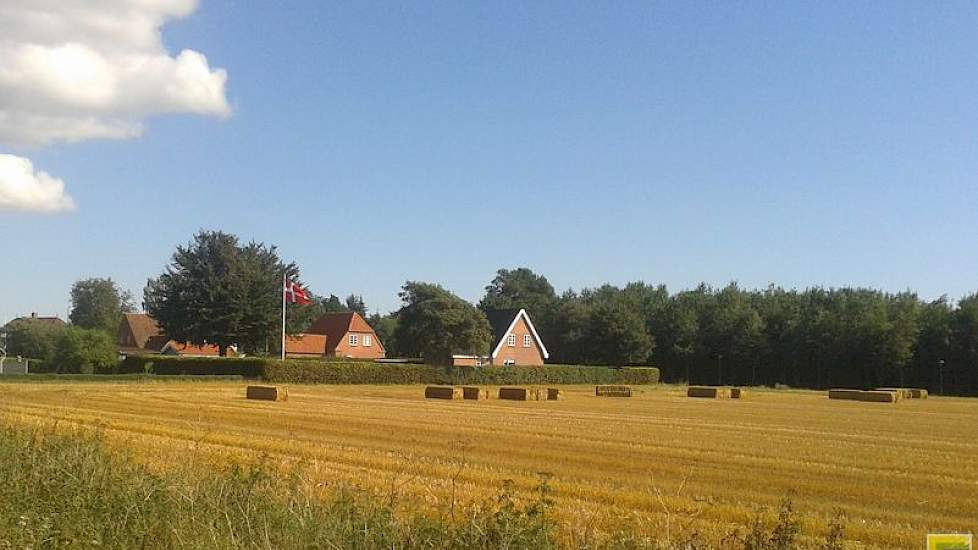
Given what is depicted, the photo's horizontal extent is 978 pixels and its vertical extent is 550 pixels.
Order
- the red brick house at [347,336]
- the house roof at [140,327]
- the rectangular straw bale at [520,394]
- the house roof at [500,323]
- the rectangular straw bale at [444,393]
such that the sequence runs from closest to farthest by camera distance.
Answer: the rectangular straw bale at [444,393] < the rectangular straw bale at [520,394] < the house roof at [500,323] < the red brick house at [347,336] < the house roof at [140,327]

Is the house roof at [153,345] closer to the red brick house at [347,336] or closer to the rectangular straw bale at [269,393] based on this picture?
the red brick house at [347,336]

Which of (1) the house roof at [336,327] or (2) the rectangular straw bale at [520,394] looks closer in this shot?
(2) the rectangular straw bale at [520,394]

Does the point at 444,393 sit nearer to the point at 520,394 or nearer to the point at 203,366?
the point at 520,394

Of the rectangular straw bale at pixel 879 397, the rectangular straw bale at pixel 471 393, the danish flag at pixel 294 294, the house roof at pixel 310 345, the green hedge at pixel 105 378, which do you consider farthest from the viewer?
the house roof at pixel 310 345

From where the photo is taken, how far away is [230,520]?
338 inches

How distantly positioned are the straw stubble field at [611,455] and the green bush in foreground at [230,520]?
278 cm

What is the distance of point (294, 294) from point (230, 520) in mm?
71967

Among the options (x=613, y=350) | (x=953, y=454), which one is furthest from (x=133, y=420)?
(x=613, y=350)

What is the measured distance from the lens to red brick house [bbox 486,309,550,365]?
108 m

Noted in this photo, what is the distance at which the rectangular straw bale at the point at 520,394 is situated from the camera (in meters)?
55.2

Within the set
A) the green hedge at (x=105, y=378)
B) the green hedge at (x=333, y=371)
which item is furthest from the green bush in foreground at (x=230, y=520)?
the green hedge at (x=333, y=371)

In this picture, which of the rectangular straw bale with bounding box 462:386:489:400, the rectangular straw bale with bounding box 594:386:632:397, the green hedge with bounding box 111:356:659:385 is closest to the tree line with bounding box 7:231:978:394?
the green hedge with bounding box 111:356:659:385

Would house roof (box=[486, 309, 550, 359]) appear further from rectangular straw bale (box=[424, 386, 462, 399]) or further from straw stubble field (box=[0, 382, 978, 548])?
straw stubble field (box=[0, 382, 978, 548])

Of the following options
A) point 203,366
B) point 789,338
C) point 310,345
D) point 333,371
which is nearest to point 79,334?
point 203,366
